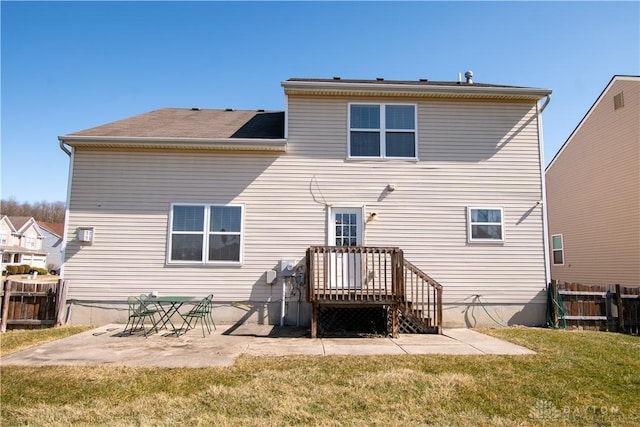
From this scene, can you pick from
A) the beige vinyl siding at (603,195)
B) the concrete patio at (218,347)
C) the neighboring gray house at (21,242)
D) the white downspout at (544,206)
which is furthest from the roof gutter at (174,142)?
the neighboring gray house at (21,242)

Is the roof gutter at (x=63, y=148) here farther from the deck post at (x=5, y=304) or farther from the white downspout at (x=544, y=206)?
the white downspout at (x=544, y=206)

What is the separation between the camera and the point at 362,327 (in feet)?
27.3

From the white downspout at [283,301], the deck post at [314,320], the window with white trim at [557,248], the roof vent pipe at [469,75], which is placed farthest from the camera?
the window with white trim at [557,248]

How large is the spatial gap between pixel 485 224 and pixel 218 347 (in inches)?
262

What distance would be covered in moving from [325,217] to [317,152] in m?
1.60

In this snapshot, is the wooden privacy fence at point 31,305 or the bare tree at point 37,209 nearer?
the wooden privacy fence at point 31,305

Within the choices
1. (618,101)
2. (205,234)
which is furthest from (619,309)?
(205,234)

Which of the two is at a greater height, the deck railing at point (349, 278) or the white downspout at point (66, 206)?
the white downspout at point (66, 206)

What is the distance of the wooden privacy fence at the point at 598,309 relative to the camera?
8.83 metres

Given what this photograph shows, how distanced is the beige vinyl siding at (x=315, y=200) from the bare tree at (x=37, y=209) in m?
62.8

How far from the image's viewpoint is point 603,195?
12820 millimetres

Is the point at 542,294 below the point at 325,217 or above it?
below

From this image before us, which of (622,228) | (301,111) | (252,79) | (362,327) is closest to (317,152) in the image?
(301,111)

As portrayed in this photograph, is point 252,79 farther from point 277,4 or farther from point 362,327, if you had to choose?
point 362,327
